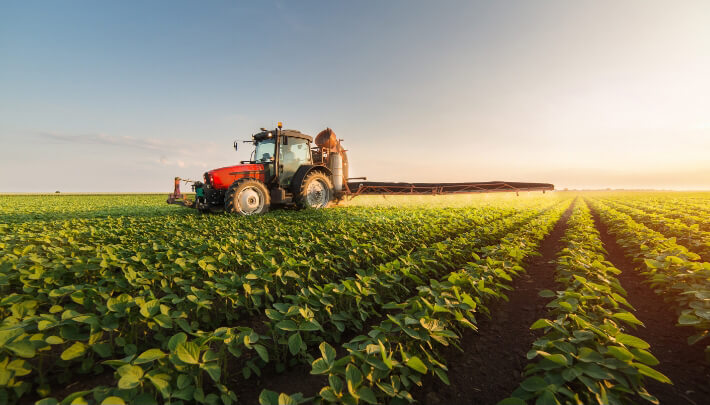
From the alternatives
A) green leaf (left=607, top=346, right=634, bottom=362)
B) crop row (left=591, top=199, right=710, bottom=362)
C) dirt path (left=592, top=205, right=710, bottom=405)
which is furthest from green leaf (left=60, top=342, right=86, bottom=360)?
crop row (left=591, top=199, right=710, bottom=362)

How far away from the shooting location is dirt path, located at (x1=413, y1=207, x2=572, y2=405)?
7.00 feet

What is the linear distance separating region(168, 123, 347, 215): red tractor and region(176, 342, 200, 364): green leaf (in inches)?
294

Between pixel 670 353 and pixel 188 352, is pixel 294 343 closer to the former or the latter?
pixel 188 352

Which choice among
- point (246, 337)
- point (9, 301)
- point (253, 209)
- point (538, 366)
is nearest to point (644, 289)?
point (538, 366)

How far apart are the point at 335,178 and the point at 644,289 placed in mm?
9550

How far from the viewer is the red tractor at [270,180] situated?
9203 mm

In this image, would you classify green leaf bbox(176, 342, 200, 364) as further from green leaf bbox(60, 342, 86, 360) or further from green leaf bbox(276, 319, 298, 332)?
green leaf bbox(60, 342, 86, 360)

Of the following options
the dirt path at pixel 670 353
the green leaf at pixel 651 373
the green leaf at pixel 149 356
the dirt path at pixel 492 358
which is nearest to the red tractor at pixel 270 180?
the green leaf at pixel 149 356

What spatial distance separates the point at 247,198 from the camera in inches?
359

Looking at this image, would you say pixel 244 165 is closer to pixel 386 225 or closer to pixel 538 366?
pixel 386 225

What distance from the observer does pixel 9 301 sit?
2.51 metres

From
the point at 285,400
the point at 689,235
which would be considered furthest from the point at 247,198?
the point at 689,235

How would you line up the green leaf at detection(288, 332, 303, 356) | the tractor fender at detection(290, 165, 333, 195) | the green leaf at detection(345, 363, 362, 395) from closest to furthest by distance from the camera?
the green leaf at detection(345, 363, 362, 395), the green leaf at detection(288, 332, 303, 356), the tractor fender at detection(290, 165, 333, 195)

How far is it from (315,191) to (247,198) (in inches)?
105
